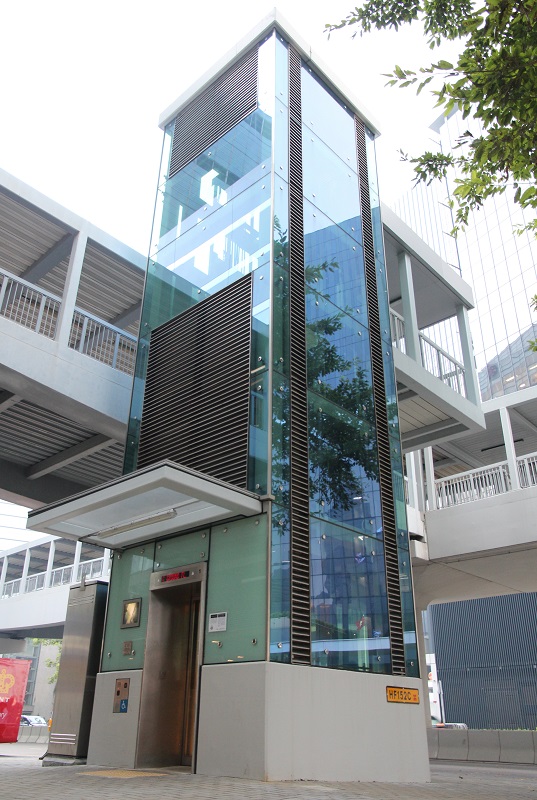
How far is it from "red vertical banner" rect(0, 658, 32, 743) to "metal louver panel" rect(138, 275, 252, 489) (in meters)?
14.3

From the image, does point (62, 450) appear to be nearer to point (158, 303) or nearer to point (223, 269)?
point (158, 303)

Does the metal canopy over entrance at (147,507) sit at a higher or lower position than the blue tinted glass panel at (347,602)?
higher

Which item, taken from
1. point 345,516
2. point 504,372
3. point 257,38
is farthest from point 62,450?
point 504,372

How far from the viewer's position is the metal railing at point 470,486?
49.6 feet

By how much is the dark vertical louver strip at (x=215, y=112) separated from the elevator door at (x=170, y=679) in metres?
7.94

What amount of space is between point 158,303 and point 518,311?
55.8 m

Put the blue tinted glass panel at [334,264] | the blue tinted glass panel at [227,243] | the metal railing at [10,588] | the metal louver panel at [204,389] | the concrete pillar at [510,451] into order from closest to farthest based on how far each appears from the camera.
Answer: the metal louver panel at [204,389] → the blue tinted glass panel at [227,243] → the blue tinted glass panel at [334,264] → the concrete pillar at [510,451] → the metal railing at [10,588]

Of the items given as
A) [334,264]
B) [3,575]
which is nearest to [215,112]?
[334,264]

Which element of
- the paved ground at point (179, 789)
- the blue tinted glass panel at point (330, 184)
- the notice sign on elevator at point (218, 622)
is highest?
the blue tinted glass panel at point (330, 184)

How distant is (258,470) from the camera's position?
8.11 m

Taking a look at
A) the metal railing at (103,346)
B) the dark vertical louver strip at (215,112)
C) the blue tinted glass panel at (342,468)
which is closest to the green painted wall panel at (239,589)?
the blue tinted glass panel at (342,468)

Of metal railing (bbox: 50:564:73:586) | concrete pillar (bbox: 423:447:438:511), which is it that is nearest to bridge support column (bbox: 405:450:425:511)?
concrete pillar (bbox: 423:447:438:511)

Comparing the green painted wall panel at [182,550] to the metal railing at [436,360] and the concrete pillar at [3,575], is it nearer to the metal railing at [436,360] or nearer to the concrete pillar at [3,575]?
the metal railing at [436,360]

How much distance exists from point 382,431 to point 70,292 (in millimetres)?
5890
